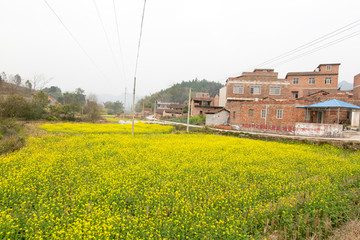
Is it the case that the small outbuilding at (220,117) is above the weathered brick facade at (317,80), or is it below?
below

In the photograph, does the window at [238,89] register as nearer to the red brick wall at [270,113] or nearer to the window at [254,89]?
the window at [254,89]

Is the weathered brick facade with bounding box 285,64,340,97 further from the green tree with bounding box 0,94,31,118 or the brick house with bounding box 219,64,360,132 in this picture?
the green tree with bounding box 0,94,31,118

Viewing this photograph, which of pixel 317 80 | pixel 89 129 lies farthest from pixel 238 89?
pixel 89 129

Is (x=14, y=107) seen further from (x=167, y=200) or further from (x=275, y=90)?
(x=275, y=90)

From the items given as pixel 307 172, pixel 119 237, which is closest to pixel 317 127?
pixel 307 172

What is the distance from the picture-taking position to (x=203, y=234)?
396cm

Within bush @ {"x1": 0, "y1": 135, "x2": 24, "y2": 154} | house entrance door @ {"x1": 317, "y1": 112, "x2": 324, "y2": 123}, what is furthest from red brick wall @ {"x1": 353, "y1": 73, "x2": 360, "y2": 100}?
bush @ {"x1": 0, "y1": 135, "x2": 24, "y2": 154}

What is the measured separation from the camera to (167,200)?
209 inches

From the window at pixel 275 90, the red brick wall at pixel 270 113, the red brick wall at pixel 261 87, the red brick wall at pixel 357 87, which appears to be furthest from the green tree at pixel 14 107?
Result: the red brick wall at pixel 357 87

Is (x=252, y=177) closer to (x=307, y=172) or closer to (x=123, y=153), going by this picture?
(x=307, y=172)

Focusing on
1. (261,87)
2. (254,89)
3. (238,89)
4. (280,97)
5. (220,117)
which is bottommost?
(220,117)

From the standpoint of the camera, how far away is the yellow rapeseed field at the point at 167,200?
4020mm

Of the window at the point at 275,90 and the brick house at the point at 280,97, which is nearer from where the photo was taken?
the brick house at the point at 280,97

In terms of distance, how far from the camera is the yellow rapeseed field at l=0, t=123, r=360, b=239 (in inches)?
158
